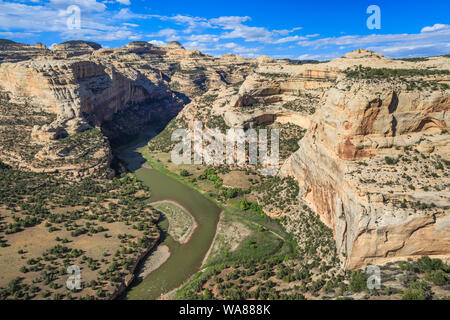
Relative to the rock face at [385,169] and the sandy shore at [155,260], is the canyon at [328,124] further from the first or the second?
the sandy shore at [155,260]

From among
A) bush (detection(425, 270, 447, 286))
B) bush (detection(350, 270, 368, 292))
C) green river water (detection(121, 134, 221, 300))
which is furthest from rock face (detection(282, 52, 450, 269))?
green river water (detection(121, 134, 221, 300))

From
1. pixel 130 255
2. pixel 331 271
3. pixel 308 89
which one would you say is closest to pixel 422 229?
pixel 331 271

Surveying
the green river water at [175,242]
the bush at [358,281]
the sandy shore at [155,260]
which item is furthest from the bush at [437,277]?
the sandy shore at [155,260]

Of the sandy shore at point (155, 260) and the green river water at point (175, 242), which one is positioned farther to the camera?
the sandy shore at point (155, 260)

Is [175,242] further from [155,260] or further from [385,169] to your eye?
[385,169]

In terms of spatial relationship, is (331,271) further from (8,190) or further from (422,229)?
(8,190)
